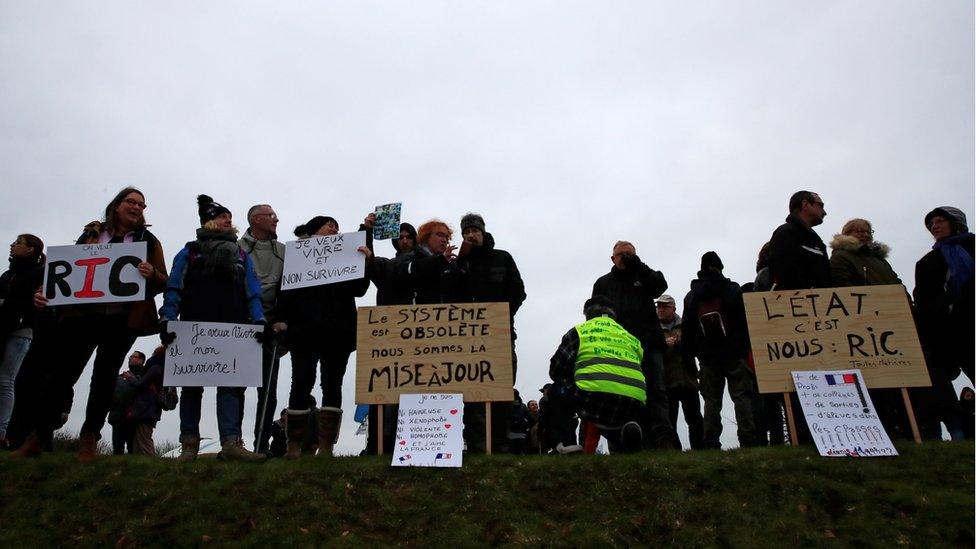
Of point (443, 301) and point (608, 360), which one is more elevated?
point (443, 301)

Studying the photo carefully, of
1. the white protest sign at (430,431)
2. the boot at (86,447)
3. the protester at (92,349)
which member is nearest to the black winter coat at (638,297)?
the white protest sign at (430,431)

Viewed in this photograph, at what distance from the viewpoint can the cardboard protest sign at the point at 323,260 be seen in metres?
9.02

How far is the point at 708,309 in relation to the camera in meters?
9.46

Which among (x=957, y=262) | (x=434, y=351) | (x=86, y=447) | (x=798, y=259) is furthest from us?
(x=798, y=259)

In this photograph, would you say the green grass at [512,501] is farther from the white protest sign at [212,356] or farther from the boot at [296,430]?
the white protest sign at [212,356]

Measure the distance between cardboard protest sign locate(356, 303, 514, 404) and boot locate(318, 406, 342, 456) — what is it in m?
0.35

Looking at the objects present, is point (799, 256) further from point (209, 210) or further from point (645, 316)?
point (209, 210)

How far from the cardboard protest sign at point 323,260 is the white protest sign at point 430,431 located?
1774 millimetres

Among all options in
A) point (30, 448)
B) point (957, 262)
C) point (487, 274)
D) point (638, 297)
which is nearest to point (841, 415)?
point (957, 262)

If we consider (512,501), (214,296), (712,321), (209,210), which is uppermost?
(209,210)

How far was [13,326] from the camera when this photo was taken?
9188 mm

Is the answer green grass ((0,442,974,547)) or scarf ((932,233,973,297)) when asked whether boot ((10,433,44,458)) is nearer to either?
green grass ((0,442,974,547))

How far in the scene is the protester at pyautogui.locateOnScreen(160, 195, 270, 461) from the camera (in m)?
8.17

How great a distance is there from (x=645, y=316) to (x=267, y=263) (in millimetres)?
4963
